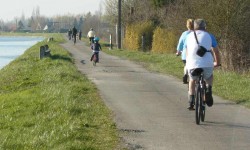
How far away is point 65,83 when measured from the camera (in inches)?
637

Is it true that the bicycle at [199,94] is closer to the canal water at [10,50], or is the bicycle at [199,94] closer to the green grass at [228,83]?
the green grass at [228,83]

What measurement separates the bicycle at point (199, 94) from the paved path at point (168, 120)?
0.63 feet

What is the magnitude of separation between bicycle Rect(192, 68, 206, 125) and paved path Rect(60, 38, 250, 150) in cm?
19

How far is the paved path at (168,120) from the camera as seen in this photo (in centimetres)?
792

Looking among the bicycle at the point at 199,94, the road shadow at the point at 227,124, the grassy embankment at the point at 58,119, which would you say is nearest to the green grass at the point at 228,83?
the road shadow at the point at 227,124

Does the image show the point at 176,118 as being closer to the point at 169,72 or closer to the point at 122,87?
the point at 122,87

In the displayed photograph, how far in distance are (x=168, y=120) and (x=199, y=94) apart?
2.63 feet

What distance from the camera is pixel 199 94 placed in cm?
954

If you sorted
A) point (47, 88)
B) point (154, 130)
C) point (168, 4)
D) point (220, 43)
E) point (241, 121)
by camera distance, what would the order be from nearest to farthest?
point (154, 130)
point (241, 121)
point (47, 88)
point (220, 43)
point (168, 4)

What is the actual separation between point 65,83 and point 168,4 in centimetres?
2364

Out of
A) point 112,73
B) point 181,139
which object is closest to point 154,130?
point 181,139

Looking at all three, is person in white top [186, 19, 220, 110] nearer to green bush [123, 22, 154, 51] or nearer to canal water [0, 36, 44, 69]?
canal water [0, 36, 44, 69]

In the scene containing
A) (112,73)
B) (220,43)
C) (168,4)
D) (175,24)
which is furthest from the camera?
(168,4)

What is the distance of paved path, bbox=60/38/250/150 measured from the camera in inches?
312
